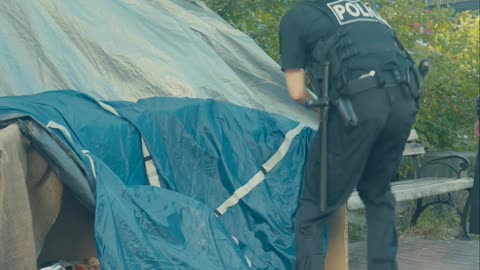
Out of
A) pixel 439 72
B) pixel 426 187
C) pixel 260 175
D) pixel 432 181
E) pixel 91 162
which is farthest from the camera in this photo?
pixel 439 72

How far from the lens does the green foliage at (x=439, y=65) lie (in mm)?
7875

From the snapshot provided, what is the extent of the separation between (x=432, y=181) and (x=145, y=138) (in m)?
3.65

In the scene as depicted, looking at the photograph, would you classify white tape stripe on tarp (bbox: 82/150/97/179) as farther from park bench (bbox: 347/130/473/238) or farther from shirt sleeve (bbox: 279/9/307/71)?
park bench (bbox: 347/130/473/238)

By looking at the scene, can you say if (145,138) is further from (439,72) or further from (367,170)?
(439,72)

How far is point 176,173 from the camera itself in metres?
4.45

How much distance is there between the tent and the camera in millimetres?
3836

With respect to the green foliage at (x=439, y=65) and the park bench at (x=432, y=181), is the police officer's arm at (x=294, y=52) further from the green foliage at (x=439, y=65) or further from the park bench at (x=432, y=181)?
the green foliage at (x=439, y=65)

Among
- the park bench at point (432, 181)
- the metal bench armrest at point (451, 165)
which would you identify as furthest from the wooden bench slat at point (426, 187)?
the metal bench armrest at point (451, 165)

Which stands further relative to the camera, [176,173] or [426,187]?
[426,187]

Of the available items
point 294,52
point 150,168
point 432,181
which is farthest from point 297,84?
point 432,181

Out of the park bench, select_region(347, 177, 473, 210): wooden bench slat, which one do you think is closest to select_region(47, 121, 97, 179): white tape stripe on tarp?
select_region(347, 177, 473, 210): wooden bench slat

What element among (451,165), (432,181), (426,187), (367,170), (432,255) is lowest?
(432,255)

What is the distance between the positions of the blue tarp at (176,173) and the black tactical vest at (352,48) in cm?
76

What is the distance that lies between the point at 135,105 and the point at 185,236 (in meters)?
0.98
